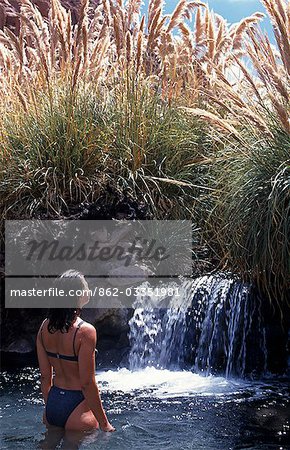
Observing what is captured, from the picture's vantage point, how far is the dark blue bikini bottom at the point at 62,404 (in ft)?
10.8

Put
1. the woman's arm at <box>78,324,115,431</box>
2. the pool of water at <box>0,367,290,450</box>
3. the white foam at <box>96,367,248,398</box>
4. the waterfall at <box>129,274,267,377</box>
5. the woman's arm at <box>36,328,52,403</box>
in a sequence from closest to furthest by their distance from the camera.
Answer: the woman's arm at <box>78,324,115,431</box>
the woman's arm at <box>36,328,52,403</box>
the pool of water at <box>0,367,290,450</box>
the white foam at <box>96,367,248,398</box>
the waterfall at <box>129,274,267,377</box>

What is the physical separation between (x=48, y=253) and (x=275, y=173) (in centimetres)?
182

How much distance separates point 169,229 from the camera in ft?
20.2

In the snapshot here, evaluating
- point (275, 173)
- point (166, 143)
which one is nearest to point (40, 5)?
point (166, 143)

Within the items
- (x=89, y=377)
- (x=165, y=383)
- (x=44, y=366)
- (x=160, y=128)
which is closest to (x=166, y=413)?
(x=165, y=383)

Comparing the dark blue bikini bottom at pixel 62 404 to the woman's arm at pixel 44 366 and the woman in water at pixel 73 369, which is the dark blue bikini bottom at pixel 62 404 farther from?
the woman's arm at pixel 44 366

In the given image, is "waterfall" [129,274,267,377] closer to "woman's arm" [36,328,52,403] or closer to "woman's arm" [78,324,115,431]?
"woman's arm" [36,328,52,403]

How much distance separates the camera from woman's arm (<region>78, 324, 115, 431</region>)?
3232 mm

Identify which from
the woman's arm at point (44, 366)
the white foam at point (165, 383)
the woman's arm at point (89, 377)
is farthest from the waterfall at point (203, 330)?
the woman's arm at point (89, 377)

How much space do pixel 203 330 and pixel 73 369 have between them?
2197 mm

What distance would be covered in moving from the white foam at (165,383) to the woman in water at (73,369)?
1.44 metres

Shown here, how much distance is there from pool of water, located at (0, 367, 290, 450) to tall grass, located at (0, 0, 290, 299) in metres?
0.83

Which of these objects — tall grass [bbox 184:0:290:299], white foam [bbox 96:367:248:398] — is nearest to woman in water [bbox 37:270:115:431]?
white foam [bbox 96:367:248:398]

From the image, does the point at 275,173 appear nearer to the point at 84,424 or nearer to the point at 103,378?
the point at 103,378
